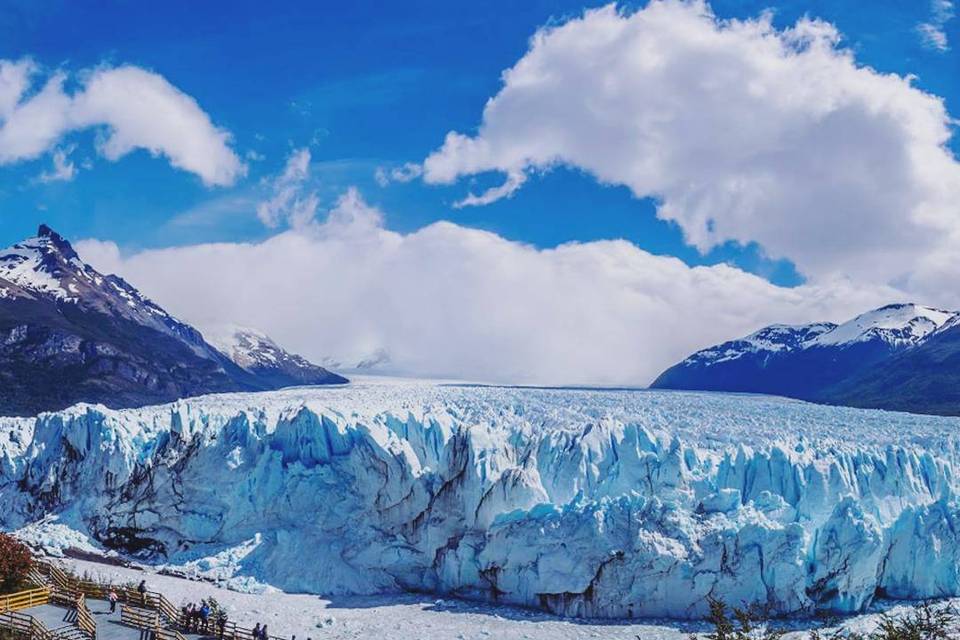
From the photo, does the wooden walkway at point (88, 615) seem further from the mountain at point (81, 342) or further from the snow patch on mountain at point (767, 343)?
the snow patch on mountain at point (767, 343)

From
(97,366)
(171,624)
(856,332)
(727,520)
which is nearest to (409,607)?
(171,624)

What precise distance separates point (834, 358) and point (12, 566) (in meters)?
126

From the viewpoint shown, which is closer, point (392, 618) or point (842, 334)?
point (392, 618)

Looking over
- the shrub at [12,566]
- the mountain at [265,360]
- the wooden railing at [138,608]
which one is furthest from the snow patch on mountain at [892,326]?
the shrub at [12,566]

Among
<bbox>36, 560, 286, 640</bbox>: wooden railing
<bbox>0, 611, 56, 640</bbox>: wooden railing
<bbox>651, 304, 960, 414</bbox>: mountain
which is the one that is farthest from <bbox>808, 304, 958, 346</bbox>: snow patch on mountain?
<bbox>0, 611, 56, 640</bbox>: wooden railing

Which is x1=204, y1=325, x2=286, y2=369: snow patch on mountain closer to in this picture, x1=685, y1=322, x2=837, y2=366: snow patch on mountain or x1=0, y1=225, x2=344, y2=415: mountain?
x1=0, y1=225, x2=344, y2=415: mountain

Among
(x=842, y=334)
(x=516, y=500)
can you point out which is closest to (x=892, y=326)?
(x=842, y=334)

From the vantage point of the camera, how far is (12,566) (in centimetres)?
2547

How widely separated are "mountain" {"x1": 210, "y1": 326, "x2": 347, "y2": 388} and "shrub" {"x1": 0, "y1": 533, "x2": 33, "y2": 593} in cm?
14770

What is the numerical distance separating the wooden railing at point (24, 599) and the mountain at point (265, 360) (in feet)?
488

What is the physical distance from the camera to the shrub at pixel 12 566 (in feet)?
82.5

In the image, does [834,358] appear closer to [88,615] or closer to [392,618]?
[392,618]

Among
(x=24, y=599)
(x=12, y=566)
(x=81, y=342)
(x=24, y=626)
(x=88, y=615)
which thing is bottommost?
(x=88, y=615)

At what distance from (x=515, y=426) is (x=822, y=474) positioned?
13.0 meters
